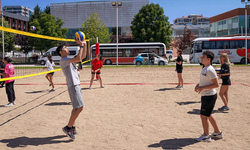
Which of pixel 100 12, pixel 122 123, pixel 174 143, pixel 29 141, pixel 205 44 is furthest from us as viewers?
pixel 100 12

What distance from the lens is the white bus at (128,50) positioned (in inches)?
1143

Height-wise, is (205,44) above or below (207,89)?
above

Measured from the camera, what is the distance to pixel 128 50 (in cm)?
2942

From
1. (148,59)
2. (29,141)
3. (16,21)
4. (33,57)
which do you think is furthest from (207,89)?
(16,21)

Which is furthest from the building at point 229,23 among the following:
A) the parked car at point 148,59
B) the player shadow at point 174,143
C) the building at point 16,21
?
the building at point 16,21

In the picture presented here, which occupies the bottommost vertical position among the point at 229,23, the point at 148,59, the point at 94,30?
the point at 148,59

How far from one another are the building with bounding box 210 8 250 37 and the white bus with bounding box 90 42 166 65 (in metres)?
24.3

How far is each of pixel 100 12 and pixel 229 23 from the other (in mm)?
30890

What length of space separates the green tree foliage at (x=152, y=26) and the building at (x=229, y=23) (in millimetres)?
16799

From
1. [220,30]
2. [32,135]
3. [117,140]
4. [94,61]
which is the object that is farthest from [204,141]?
[220,30]

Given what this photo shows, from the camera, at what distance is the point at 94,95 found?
8.82 meters

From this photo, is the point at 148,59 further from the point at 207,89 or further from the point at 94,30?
the point at 207,89

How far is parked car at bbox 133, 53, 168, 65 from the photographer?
25.7 meters

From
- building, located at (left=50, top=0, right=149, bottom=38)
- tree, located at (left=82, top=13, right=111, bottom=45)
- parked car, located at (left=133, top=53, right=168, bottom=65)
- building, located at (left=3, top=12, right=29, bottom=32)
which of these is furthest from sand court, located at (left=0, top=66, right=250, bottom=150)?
building, located at (left=3, top=12, right=29, bottom=32)
